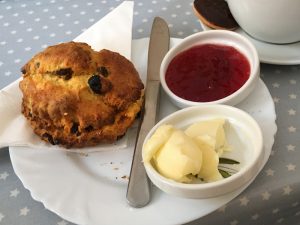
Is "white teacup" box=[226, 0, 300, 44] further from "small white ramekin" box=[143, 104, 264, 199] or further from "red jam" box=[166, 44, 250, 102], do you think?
"small white ramekin" box=[143, 104, 264, 199]

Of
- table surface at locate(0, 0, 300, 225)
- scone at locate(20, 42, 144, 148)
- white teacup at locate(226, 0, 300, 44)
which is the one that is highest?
white teacup at locate(226, 0, 300, 44)

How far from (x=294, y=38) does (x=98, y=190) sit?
696 millimetres

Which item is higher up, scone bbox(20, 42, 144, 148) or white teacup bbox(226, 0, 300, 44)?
white teacup bbox(226, 0, 300, 44)

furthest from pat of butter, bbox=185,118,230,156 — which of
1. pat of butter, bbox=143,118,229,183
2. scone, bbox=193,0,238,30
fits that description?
scone, bbox=193,0,238,30

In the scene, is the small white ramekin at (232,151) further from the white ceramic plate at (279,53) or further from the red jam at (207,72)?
the white ceramic plate at (279,53)

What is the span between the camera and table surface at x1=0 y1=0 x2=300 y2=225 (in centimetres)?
90

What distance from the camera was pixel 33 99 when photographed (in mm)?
1005

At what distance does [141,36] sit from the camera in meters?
1.38

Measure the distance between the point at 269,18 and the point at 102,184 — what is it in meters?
0.63

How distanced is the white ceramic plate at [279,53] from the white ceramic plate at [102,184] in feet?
0.37

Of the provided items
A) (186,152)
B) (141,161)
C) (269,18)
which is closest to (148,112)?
(141,161)

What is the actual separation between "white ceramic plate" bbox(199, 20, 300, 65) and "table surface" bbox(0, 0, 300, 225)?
4cm

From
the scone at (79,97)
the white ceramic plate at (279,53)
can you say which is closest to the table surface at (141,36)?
the white ceramic plate at (279,53)

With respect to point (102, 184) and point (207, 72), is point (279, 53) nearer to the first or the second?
point (207, 72)
